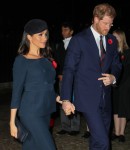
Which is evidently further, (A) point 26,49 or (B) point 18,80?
(A) point 26,49

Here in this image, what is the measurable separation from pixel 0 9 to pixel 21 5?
1.94 metres

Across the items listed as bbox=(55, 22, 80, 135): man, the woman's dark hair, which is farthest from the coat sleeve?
bbox=(55, 22, 80, 135): man

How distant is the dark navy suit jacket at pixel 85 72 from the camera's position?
4801 mm

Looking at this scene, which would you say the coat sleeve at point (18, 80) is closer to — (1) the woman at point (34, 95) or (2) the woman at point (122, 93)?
(1) the woman at point (34, 95)

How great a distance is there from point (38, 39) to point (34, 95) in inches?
23.8

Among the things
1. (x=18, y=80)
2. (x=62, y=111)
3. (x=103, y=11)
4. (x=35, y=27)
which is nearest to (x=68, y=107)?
(x=18, y=80)

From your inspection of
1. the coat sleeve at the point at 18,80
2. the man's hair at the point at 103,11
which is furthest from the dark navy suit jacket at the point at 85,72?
the coat sleeve at the point at 18,80

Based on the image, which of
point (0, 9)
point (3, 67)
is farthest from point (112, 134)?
point (0, 9)

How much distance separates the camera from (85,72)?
4.81 metres

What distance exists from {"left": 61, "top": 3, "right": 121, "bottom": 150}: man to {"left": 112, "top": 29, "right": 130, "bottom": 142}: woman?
70.7 inches

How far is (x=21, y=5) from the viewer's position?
1448 inches

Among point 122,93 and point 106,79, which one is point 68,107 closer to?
point 106,79

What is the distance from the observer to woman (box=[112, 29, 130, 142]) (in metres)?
6.66

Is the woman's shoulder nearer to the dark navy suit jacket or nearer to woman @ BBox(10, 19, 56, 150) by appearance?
woman @ BBox(10, 19, 56, 150)
